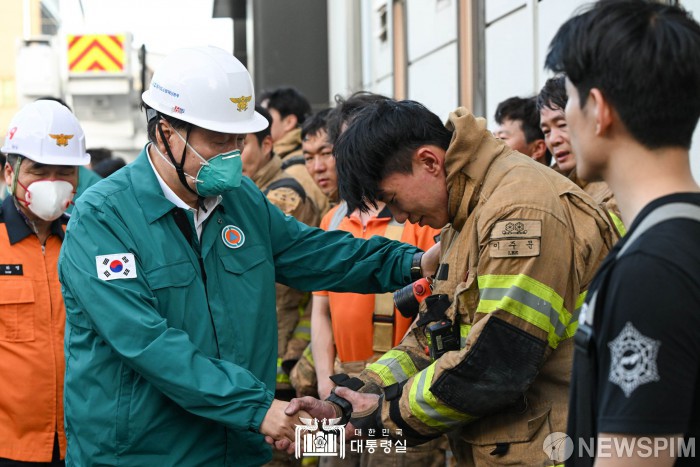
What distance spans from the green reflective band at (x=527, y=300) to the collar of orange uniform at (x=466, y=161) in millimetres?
361

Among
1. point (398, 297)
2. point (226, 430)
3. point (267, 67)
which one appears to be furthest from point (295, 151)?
point (267, 67)

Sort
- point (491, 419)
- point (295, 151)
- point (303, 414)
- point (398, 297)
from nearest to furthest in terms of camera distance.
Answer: point (491, 419) < point (303, 414) < point (398, 297) < point (295, 151)

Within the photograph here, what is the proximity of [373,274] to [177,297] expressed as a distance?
3.18 feet

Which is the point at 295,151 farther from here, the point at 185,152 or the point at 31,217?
the point at 185,152

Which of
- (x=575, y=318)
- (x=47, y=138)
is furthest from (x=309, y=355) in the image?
(x=575, y=318)

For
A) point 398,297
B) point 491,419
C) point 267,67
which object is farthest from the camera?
point 267,67

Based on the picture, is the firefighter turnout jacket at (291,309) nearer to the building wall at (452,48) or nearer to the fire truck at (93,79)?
the building wall at (452,48)

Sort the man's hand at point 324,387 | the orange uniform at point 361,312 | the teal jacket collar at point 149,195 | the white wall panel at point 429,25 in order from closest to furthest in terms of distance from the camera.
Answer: the teal jacket collar at point 149,195, the orange uniform at point 361,312, the man's hand at point 324,387, the white wall panel at point 429,25

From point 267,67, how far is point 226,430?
9638 millimetres

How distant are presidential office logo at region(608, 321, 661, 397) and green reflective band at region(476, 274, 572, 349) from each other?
3.16ft

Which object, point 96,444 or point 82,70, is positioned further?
point 82,70

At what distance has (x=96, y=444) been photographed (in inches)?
128

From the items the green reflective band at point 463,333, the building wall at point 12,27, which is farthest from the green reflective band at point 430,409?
the building wall at point 12,27

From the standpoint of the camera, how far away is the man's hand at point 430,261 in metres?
3.72
